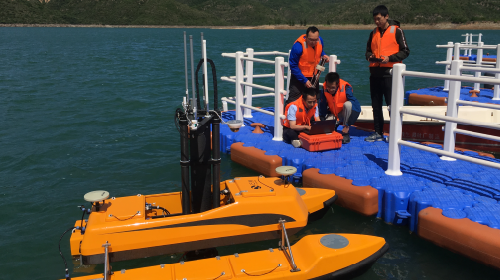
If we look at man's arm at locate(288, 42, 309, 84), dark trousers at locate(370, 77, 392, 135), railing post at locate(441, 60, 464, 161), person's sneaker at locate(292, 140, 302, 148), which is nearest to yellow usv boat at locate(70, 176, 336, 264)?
person's sneaker at locate(292, 140, 302, 148)

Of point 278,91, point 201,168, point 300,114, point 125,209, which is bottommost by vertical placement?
point 125,209

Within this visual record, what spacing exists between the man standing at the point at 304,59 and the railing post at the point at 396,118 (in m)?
1.82

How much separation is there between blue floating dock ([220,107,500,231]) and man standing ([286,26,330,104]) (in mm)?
1078

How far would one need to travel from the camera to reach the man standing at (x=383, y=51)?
22.0 feet

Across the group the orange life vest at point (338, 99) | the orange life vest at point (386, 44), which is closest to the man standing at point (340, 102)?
the orange life vest at point (338, 99)

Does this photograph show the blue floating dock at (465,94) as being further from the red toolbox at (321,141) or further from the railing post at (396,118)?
the railing post at (396,118)

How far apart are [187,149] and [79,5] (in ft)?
626

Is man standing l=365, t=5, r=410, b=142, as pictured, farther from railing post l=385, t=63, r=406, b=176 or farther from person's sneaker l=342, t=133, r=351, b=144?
railing post l=385, t=63, r=406, b=176

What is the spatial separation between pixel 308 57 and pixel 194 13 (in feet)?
575

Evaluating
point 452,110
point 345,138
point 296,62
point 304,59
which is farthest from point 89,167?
point 452,110

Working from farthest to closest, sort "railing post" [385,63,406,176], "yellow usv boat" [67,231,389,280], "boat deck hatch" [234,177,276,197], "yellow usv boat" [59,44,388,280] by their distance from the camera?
"railing post" [385,63,406,176] → "boat deck hatch" [234,177,276,197] → "yellow usv boat" [59,44,388,280] → "yellow usv boat" [67,231,389,280]

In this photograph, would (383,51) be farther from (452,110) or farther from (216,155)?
(216,155)

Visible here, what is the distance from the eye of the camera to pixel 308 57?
739 centimetres

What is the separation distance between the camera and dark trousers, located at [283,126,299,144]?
752 centimetres
